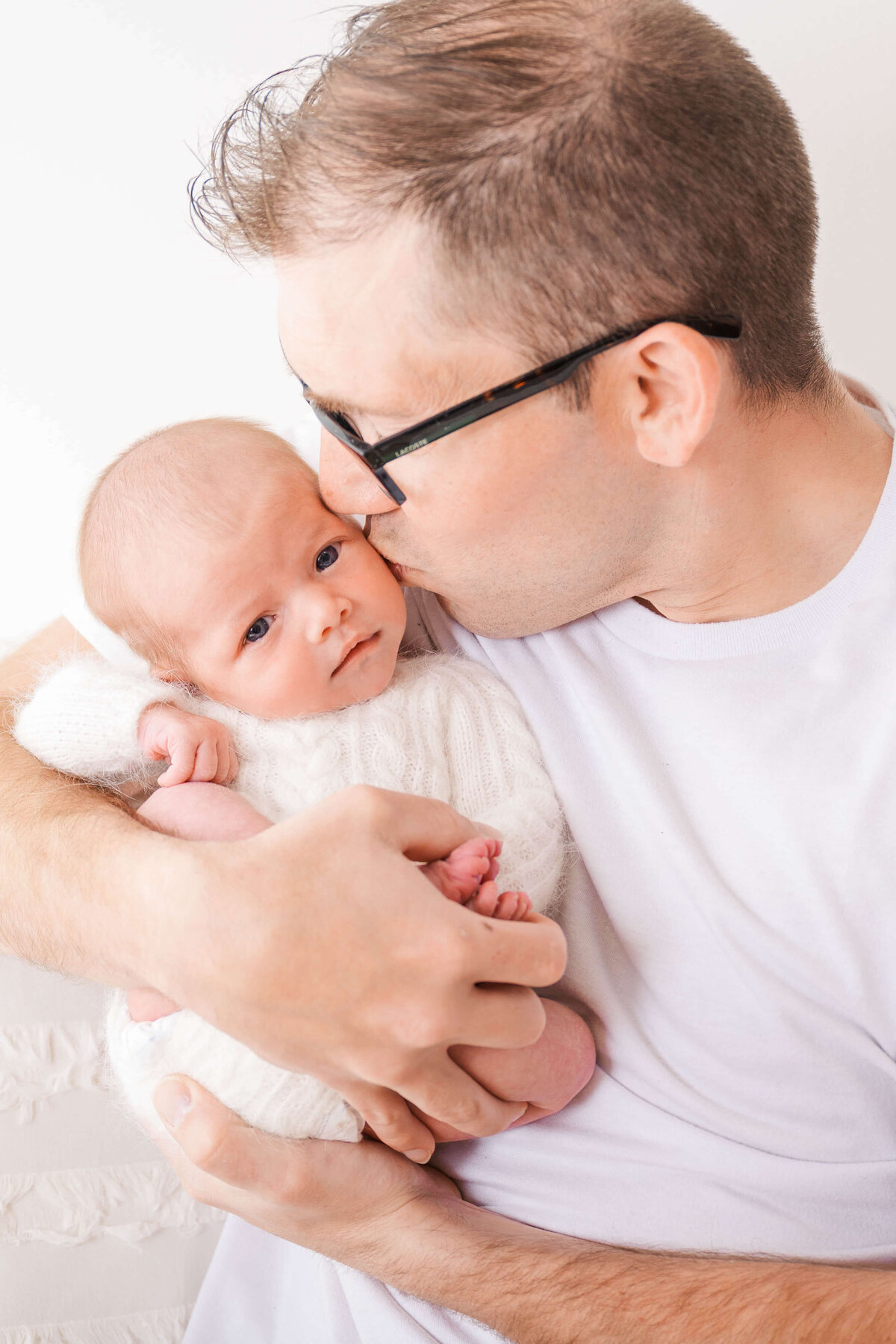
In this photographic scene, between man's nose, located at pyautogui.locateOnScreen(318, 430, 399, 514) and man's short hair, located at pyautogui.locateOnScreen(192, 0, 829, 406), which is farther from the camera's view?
man's nose, located at pyautogui.locateOnScreen(318, 430, 399, 514)

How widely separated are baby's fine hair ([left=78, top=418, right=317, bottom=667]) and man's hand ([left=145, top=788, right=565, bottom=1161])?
534mm

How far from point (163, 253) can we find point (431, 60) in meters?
1.18

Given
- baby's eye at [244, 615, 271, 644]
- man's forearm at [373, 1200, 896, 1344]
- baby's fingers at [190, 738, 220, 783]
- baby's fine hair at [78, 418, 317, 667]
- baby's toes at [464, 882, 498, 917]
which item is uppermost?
baby's fine hair at [78, 418, 317, 667]

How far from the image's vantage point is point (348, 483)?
1.65 meters

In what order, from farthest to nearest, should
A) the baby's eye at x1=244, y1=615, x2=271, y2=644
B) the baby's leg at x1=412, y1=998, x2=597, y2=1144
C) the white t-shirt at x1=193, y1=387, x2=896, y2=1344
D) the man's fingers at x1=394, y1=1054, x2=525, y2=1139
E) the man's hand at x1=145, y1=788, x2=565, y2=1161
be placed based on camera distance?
the baby's eye at x1=244, y1=615, x2=271, y2=644, the white t-shirt at x1=193, y1=387, x2=896, y2=1344, the baby's leg at x1=412, y1=998, x2=597, y2=1144, the man's fingers at x1=394, y1=1054, x2=525, y2=1139, the man's hand at x1=145, y1=788, x2=565, y2=1161

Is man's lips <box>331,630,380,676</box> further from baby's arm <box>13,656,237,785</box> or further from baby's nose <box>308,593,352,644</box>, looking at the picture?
baby's arm <box>13,656,237,785</box>

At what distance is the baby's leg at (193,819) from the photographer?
155cm

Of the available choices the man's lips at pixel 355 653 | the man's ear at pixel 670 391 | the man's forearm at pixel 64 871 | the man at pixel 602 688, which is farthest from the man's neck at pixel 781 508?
the man's forearm at pixel 64 871

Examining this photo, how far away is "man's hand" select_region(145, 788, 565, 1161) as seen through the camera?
1.26 meters

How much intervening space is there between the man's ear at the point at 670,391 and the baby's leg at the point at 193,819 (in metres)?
0.79

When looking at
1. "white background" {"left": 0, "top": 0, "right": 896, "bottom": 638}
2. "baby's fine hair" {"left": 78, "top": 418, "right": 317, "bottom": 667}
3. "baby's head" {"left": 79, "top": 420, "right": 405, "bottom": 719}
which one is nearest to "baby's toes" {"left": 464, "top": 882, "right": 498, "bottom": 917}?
"baby's head" {"left": 79, "top": 420, "right": 405, "bottom": 719}

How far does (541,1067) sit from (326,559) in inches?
34.1

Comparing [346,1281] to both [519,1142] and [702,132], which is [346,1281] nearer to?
[519,1142]

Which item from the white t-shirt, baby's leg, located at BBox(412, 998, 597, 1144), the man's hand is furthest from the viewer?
the white t-shirt
